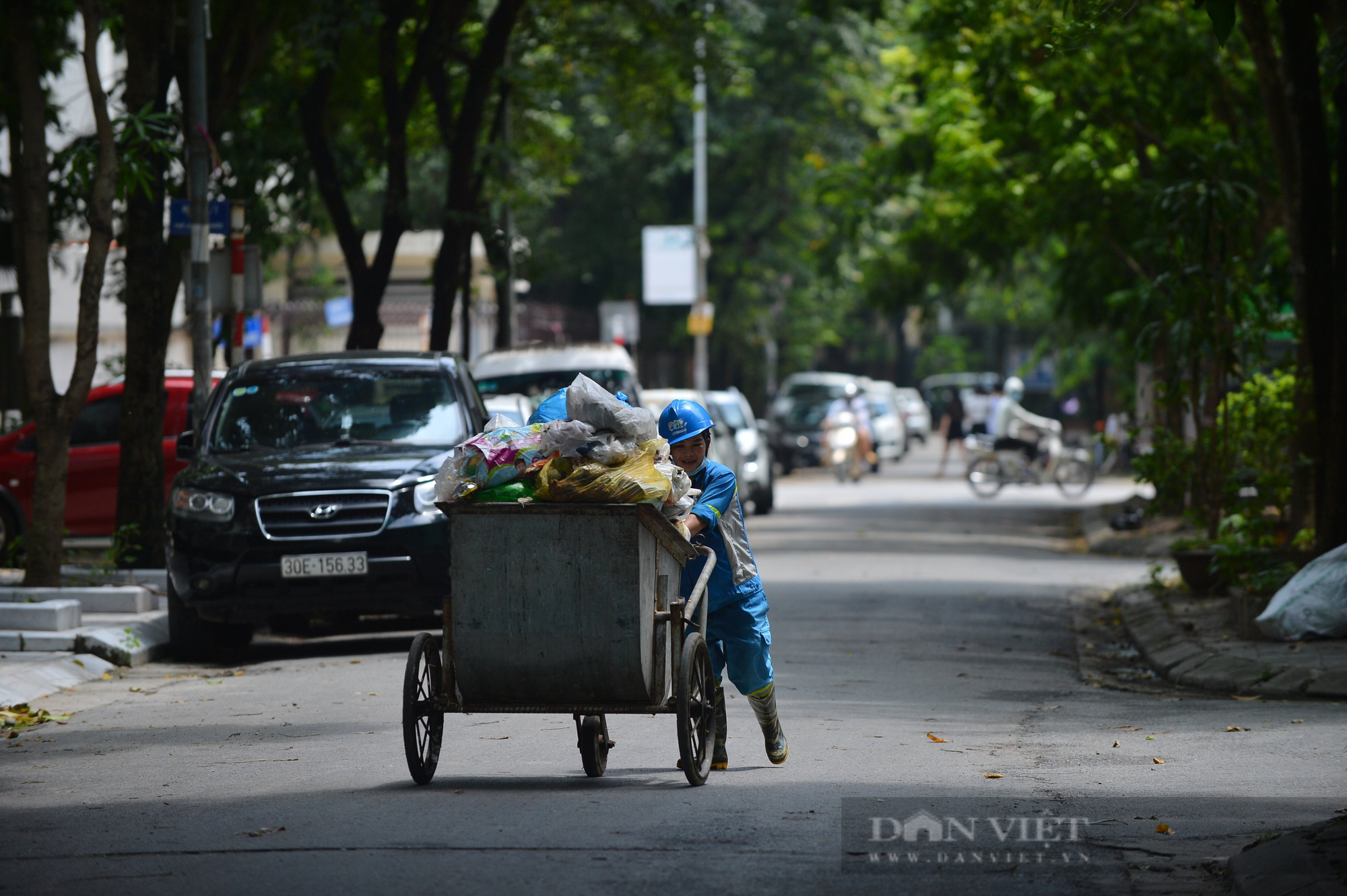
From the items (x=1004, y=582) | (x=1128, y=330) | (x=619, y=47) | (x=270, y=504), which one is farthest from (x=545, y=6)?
(x=270, y=504)

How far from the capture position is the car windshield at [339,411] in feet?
38.0

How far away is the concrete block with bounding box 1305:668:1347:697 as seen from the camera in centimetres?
948

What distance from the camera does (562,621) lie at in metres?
6.46

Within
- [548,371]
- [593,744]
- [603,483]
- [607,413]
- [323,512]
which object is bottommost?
[593,744]

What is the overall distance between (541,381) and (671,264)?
18864 millimetres

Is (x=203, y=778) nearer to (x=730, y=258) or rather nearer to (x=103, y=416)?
(x=103, y=416)

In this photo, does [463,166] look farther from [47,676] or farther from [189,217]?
[47,676]

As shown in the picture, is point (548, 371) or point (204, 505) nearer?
point (204, 505)

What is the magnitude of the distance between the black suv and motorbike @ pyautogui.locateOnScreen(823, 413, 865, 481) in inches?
970

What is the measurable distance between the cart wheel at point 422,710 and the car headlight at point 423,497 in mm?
3950

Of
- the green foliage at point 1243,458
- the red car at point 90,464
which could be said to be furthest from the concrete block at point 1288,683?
the red car at point 90,464

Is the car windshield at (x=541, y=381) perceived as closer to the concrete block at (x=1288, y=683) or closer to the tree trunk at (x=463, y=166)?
the tree trunk at (x=463, y=166)

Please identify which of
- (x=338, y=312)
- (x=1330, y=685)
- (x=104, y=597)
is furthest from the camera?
(x=338, y=312)

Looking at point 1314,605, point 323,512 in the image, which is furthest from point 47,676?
point 1314,605
